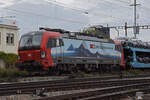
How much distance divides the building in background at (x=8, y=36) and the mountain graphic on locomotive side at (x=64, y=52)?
19892 mm

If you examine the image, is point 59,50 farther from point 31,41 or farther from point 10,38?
point 10,38

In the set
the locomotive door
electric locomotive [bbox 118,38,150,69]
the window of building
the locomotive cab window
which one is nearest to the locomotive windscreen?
the locomotive cab window

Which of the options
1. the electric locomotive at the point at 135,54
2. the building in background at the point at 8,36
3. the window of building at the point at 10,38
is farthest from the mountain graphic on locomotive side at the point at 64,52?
the window of building at the point at 10,38

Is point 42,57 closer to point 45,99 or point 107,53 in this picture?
point 107,53

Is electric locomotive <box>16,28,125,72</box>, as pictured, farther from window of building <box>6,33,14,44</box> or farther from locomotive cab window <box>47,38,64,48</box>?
window of building <box>6,33,14,44</box>

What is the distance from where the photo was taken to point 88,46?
2547cm

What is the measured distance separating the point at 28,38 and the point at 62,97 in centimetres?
1296

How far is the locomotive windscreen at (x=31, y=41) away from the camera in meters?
21.4

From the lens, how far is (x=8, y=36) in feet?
146

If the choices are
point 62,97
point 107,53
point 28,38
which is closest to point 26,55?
point 28,38

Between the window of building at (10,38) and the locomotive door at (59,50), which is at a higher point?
the window of building at (10,38)

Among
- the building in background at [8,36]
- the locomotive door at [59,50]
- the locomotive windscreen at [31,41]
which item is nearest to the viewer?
the locomotive windscreen at [31,41]

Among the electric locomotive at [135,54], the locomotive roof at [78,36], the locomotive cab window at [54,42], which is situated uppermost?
the locomotive roof at [78,36]

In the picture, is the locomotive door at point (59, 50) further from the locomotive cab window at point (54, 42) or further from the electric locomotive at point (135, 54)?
the electric locomotive at point (135, 54)
